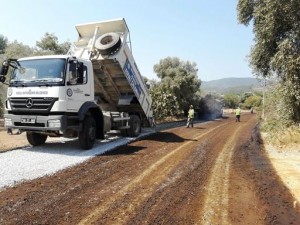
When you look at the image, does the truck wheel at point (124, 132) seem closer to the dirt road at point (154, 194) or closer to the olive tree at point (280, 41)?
the dirt road at point (154, 194)

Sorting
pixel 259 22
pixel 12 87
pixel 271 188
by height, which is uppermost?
pixel 259 22

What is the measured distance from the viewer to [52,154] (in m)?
9.83

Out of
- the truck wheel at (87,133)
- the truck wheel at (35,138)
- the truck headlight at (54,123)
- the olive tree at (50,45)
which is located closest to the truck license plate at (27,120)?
the truck headlight at (54,123)

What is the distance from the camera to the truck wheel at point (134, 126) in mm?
14305

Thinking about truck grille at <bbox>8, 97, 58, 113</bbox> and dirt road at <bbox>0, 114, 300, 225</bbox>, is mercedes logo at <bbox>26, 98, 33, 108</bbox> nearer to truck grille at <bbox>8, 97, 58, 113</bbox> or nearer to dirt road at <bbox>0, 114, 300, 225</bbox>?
truck grille at <bbox>8, 97, 58, 113</bbox>

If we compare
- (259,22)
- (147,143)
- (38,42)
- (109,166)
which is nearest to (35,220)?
(109,166)

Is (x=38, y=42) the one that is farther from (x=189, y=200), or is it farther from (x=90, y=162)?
(x=189, y=200)

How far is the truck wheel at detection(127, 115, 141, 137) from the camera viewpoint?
1431cm

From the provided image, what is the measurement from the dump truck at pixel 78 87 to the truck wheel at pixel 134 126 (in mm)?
43

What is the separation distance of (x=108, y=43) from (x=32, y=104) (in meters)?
4.07

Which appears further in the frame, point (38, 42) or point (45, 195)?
point (38, 42)

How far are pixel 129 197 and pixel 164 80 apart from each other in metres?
30.9

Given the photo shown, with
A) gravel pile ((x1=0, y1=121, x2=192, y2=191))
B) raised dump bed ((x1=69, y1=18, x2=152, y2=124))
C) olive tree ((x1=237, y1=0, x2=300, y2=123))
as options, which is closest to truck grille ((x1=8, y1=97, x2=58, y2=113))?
gravel pile ((x1=0, y1=121, x2=192, y2=191))

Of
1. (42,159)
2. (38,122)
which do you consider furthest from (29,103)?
(42,159)
